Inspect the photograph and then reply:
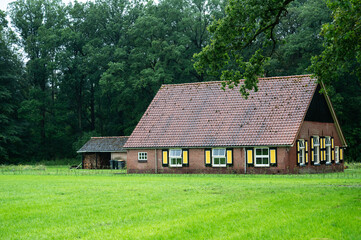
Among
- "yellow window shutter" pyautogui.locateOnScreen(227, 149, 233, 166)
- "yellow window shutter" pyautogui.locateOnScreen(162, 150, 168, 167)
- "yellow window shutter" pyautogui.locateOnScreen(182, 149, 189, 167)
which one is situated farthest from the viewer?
"yellow window shutter" pyautogui.locateOnScreen(162, 150, 168, 167)

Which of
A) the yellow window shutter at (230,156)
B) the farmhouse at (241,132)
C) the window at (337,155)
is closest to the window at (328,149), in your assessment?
the farmhouse at (241,132)

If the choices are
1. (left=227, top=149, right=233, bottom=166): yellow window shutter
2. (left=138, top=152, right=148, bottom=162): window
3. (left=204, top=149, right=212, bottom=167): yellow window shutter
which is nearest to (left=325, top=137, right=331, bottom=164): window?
(left=227, top=149, right=233, bottom=166): yellow window shutter

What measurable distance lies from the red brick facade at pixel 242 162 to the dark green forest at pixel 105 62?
464 inches

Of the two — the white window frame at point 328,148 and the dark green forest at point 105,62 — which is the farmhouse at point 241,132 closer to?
the white window frame at point 328,148

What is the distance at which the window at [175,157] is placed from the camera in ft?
129

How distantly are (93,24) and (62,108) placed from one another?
11972 millimetres

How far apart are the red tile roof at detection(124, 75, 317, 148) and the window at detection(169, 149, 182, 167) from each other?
0.71 metres

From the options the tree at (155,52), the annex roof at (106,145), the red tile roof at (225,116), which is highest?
the tree at (155,52)

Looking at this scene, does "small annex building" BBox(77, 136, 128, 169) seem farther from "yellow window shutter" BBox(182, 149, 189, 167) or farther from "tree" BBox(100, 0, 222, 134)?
"yellow window shutter" BBox(182, 149, 189, 167)

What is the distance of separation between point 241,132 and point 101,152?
67.6 ft

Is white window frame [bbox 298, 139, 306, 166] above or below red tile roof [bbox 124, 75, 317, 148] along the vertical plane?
below

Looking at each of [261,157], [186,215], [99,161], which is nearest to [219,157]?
[261,157]

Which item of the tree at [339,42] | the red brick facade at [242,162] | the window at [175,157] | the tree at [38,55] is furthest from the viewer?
the tree at [38,55]

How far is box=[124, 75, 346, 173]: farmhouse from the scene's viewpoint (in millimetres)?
35719
